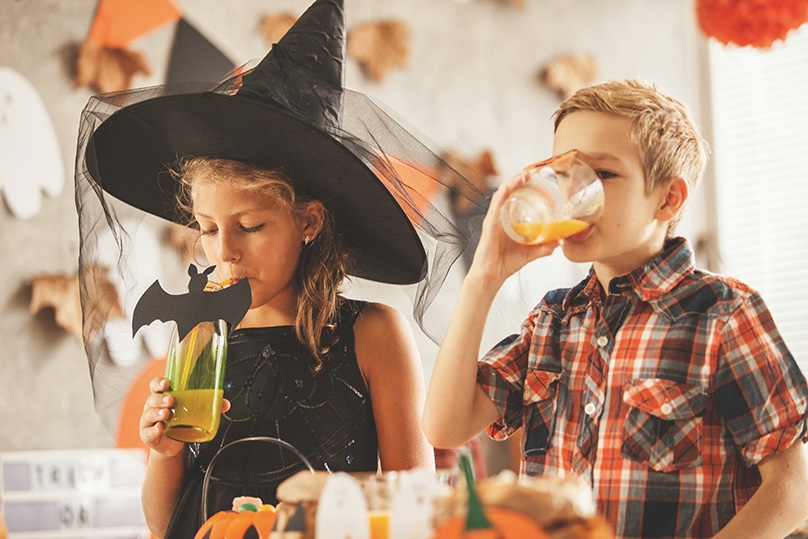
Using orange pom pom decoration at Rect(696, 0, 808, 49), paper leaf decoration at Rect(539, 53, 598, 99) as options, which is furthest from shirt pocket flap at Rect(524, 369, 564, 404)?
paper leaf decoration at Rect(539, 53, 598, 99)

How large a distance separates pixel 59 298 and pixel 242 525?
5.67ft

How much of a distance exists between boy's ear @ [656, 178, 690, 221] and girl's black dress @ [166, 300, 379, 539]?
1.81 ft

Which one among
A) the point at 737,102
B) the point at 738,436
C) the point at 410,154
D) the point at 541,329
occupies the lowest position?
the point at 738,436

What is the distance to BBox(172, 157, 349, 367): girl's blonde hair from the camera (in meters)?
1.35

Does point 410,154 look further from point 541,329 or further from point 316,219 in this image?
point 541,329

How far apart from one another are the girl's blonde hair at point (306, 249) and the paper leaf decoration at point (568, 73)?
2.02 metres

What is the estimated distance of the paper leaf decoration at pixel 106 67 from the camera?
8.55 feet

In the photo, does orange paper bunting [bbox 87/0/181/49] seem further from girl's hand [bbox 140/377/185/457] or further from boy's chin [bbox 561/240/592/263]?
boy's chin [bbox 561/240/592/263]

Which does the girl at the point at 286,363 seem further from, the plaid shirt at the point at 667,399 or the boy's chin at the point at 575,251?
the boy's chin at the point at 575,251

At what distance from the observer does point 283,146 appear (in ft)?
4.35

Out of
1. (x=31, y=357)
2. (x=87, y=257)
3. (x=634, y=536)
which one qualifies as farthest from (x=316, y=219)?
(x=31, y=357)

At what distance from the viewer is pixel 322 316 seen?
141cm

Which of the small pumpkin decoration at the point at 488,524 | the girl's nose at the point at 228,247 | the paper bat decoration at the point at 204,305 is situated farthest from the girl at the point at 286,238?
the small pumpkin decoration at the point at 488,524

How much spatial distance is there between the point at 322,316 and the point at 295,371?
0.10m
